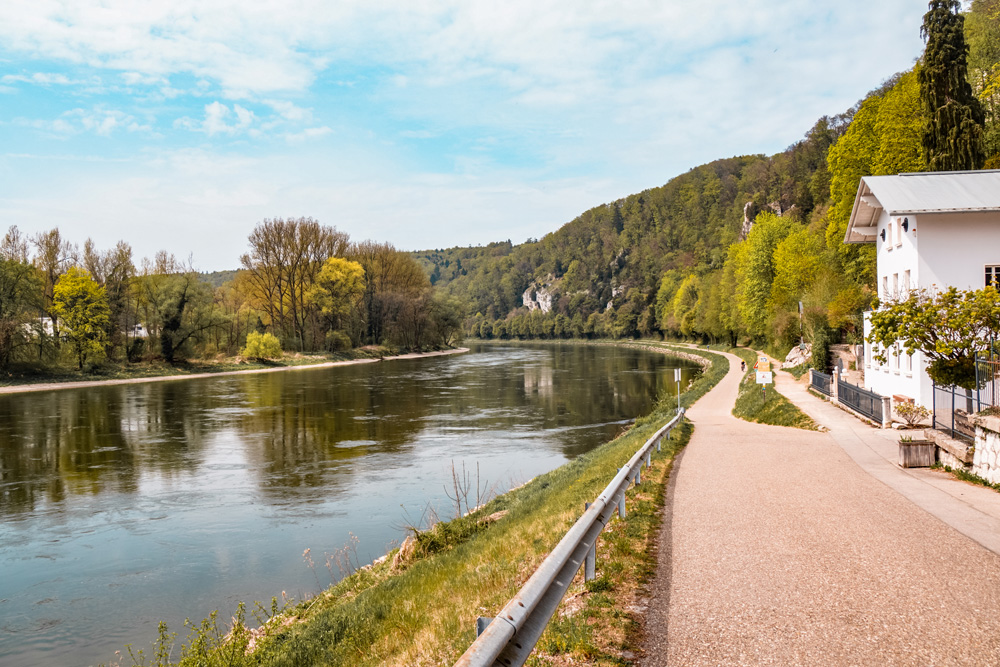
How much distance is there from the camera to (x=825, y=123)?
9362 centimetres

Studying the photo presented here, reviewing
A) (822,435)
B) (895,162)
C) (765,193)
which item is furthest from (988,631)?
(765,193)

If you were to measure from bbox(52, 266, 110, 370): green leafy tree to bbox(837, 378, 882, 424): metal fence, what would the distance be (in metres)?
58.4

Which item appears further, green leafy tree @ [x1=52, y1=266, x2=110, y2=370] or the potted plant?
green leafy tree @ [x1=52, y1=266, x2=110, y2=370]

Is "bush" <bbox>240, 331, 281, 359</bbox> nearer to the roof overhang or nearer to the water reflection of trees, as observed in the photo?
the water reflection of trees

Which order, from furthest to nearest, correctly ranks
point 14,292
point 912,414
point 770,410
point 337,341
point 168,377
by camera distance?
point 337,341
point 168,377
point 14,292
point 770,410
point 912,414

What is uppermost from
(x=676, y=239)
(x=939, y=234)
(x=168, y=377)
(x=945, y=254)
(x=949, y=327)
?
(x=676, y=239)

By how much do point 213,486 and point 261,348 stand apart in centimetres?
5858

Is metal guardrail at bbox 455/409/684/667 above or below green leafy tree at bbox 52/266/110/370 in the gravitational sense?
below

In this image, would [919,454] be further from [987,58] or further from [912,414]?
[987,58]

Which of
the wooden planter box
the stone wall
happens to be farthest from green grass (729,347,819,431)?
the stone wall

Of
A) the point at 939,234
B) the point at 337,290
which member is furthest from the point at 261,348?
the point at 939,234

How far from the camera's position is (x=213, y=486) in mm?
18766

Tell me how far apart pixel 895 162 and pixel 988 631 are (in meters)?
41.3

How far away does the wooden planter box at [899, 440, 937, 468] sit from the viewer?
12.5 metres
